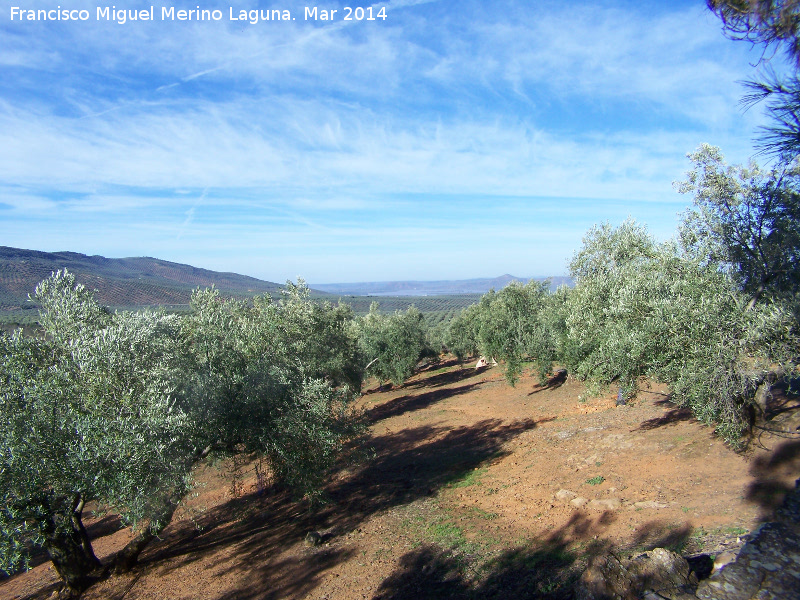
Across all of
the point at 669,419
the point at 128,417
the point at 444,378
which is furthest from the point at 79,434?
the point at 444,378

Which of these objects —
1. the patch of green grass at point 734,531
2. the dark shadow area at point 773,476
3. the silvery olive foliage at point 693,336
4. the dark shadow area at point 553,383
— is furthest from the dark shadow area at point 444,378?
the patch of green grass at point 734,531

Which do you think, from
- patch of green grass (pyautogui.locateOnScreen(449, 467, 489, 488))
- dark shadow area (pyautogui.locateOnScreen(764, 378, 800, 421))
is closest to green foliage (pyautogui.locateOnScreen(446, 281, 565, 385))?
patch of green grass (pyautogui.locateOnScreen(449, 467, 489, 488))

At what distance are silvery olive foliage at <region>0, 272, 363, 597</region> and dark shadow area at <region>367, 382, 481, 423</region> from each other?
54.1 ft

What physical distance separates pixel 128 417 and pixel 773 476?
1347cm

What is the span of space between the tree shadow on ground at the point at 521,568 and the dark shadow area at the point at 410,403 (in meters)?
18.6

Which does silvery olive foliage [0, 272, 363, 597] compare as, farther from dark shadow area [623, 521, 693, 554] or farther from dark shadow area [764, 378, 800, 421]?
dark shadow area [764, 378, 800, 421]

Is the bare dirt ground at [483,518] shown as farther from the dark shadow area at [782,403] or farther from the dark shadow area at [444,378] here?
the dark shadow area at [444,378]

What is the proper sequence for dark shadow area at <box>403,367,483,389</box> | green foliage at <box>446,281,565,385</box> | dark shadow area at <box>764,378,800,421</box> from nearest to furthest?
1. dark shadow area at <box>764,378,800,421</box>
2. green foliage at <box>446,281,565,385</box>
3. dark shadow area at <box>403,367,483,389</box>

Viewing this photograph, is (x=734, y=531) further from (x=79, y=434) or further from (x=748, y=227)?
(x=79, y=434)

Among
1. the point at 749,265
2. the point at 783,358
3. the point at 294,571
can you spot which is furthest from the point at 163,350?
the point at 749,265

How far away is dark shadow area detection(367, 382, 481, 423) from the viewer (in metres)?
30.0

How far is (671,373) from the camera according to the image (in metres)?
10.6

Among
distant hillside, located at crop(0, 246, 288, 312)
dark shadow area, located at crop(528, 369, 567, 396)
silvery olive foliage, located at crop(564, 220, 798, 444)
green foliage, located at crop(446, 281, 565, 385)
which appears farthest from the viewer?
distant hillside, located at crop(0, 246, 288, 312)

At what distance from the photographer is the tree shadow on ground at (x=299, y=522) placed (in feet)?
35.8
